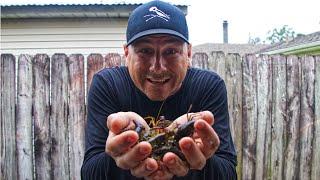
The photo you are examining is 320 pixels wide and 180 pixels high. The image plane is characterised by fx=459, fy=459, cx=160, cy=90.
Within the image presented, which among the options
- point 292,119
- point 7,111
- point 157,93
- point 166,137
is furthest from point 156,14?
point 292,119

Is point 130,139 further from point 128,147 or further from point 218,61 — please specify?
point 218,61

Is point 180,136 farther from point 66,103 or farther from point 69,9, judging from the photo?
point 69,9

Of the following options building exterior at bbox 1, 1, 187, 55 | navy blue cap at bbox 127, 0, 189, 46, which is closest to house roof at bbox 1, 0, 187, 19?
building exterior at bbox 1, 1, 187, 55

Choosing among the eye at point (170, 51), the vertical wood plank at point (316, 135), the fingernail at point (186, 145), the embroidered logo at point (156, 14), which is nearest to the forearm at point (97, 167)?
the fingernail at point (186, 145)

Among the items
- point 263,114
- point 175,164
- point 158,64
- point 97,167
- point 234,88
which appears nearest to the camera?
point 175,164

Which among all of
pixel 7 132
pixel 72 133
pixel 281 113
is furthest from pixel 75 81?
pixel 281 113
